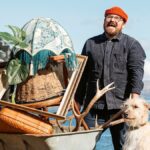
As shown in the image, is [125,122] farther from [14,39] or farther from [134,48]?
[14,39]

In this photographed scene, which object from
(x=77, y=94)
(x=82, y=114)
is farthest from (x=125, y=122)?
(x=77, y=94)

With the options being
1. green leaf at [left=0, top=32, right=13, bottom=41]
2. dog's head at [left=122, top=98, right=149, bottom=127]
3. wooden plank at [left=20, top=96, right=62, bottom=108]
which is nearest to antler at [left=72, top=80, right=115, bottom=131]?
dog's head at [left=122, top=98, right=149, bottom=127]

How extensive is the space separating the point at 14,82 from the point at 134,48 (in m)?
1.66

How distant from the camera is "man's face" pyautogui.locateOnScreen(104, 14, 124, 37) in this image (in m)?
5.94

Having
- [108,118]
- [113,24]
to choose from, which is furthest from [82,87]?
[113,24]

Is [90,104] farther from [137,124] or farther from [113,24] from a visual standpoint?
[113,24]

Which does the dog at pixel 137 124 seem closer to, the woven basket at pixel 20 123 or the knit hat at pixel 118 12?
the knit hat at pixel 118 12

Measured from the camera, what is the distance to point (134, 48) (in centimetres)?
596

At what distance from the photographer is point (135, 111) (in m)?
5.62

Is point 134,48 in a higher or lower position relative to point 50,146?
higher

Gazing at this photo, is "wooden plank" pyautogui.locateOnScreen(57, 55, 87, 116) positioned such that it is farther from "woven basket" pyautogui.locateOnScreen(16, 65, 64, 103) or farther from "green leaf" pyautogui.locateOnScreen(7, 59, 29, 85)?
"green leaf" pyautogui.locateOnScreen(7, 59, 29, 85)

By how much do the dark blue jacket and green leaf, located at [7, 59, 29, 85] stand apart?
133cm

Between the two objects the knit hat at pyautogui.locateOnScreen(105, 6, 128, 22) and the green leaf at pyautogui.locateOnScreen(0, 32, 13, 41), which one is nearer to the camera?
the green leaf at pyautogui.locateOnScreen(0, 32, 13, 41)

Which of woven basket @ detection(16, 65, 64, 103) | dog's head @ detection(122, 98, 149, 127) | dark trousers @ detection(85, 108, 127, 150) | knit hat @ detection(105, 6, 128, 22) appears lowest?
dark trousers @ detection(85, 108, 127, 150)
